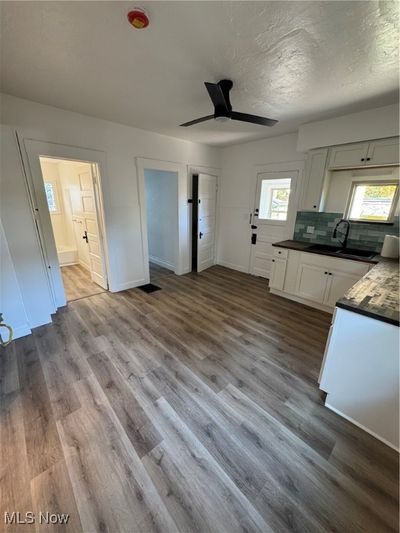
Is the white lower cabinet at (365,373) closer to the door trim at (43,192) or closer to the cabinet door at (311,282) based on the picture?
the cabinet door at (311,282)

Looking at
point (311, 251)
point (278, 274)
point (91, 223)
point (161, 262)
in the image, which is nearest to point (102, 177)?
point (91, 223)

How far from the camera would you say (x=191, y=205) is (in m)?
4.48

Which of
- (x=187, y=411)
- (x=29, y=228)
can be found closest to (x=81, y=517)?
(x=187, y=411)

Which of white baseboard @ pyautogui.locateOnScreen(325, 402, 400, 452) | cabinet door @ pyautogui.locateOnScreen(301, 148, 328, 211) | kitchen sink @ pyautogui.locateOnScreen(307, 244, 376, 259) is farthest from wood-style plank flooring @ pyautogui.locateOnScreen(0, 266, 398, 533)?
cabinet door @ pyautogui.locateOnScreen(301, 148, 328, 211)

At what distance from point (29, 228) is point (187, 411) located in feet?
8.98

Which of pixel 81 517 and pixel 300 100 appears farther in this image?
pixel 300 100

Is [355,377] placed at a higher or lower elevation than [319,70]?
lower

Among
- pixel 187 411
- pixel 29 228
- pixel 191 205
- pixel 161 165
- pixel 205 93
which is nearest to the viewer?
pixel 187 411

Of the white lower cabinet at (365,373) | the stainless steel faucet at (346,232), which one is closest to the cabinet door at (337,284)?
the stainless steel faucet at (346,232)

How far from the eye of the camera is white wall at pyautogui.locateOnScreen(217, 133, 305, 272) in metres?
3.85

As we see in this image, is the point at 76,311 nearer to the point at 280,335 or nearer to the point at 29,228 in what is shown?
the point at 29,228

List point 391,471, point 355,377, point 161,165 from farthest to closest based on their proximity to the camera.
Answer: point 161,165 < point 355,377 < point 391,471

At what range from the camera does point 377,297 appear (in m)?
1.59

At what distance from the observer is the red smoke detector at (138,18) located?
122 cm
